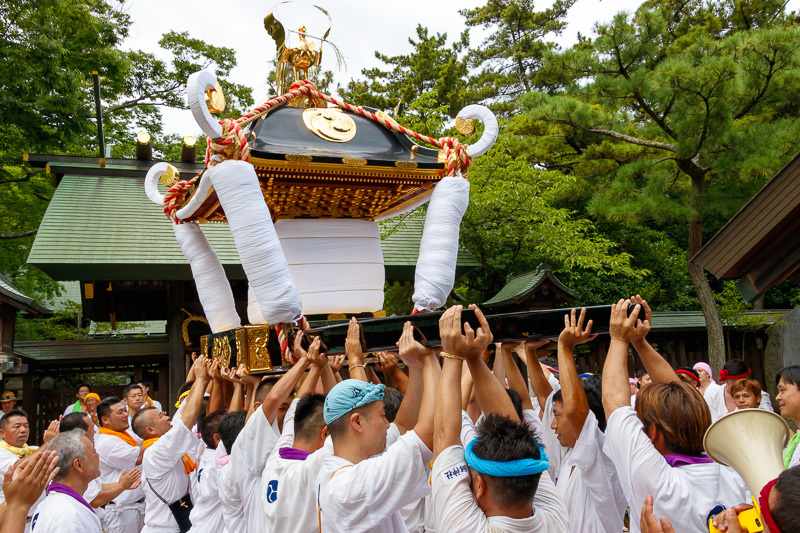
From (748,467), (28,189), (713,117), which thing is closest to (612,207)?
(713,117)

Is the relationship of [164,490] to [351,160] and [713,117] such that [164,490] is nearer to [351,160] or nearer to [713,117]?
[351,160]

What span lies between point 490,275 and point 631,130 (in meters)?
3.51

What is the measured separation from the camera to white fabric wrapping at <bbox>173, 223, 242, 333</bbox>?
5.07 meters

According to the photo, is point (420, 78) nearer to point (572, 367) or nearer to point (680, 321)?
point (680, 321)

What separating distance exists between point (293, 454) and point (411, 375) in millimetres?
579

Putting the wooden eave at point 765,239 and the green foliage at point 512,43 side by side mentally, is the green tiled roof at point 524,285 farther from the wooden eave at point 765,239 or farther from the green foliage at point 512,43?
the green foliage at point 512,43

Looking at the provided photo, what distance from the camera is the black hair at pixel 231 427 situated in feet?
10.7

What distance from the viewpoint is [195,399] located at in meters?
3.78

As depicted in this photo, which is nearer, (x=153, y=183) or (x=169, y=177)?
(x=169, y=177)

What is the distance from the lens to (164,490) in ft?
13.4

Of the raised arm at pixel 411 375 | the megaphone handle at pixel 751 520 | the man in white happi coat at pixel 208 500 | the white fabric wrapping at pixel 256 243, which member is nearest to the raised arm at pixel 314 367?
the raised arm at pixel 411 375

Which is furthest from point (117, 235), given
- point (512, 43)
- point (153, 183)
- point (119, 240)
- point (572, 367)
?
point (512, 43)

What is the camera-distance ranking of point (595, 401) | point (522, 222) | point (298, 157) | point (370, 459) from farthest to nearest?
1. point (522, 222)
2. point (298, 157)
3. point (595, 401)
4. point (370, 459)

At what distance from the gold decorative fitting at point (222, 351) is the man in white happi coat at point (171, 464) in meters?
0.16
